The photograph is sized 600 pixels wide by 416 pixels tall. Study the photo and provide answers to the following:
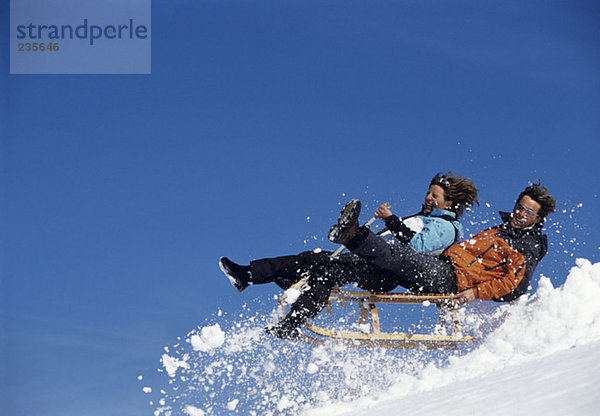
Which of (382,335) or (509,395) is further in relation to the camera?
(382,335)

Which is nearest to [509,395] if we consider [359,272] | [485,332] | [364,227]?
[364,227]

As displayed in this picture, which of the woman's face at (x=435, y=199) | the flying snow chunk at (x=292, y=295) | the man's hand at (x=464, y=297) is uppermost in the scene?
the woman's face at (x=435, y=199)

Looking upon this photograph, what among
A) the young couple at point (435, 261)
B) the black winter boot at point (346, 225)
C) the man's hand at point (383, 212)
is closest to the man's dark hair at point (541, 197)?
the young couple at point (435, 261)

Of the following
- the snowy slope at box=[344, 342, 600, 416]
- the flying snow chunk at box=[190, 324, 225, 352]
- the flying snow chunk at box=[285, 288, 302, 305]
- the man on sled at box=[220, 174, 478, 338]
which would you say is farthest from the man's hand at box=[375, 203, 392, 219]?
the flying snow chunk at box=[190, 324, 225, 352]

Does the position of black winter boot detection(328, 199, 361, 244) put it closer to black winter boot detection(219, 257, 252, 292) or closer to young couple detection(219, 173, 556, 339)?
young couple detection(219, 173, 556, 339)

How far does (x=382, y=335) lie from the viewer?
21.7 feet

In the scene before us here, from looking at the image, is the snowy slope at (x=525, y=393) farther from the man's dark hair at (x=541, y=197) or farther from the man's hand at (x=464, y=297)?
the man's dark hair at (x=541, y=197)

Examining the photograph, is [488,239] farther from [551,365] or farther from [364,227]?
[551,365]

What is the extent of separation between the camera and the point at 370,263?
20.8 feet

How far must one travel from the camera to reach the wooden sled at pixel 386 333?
648 cm

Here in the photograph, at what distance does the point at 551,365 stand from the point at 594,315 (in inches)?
76.2

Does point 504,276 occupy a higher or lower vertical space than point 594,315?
higher

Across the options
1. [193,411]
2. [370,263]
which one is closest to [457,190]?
[370,263]

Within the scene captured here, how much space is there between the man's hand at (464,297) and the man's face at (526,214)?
2.59 ft
